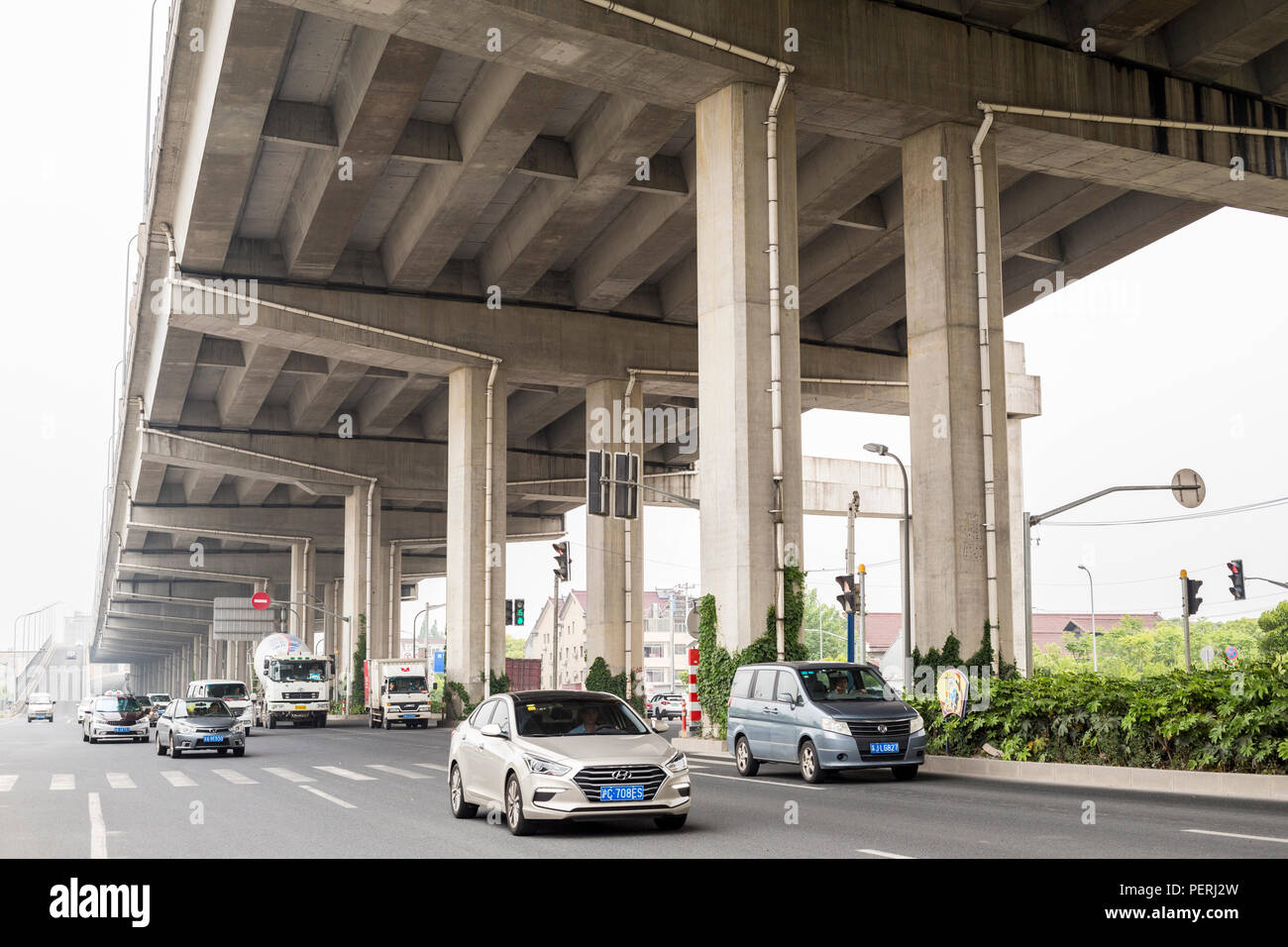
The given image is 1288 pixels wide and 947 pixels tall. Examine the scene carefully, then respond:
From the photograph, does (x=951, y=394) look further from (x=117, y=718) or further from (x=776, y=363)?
(x=117, y=718)

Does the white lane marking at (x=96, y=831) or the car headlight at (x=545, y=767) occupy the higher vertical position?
the car headlight at (x=545, y=767)

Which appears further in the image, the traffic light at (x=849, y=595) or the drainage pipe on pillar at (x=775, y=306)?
the traffic light at (x=849, y=595)

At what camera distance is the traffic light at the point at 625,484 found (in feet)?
101

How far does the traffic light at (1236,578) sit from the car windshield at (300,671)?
34190 millimetres

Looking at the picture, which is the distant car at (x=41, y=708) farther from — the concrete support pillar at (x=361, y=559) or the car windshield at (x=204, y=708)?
the car windshield at (x=204, y=708)

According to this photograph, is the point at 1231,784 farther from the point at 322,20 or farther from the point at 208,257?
the point at 208,257

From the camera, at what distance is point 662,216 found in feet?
122

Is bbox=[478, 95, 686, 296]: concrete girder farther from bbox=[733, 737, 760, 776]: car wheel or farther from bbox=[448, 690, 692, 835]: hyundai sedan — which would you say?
bbox=[448, 690, 692, 835]: hyundai sedan

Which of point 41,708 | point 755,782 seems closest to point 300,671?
point 755,782

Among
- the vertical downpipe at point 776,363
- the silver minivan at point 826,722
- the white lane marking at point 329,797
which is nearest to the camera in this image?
the white lane marking at point 329,797

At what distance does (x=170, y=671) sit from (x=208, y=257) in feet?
527

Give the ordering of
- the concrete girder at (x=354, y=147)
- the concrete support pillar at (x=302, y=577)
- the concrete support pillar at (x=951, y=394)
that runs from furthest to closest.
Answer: the concrete support pillar at (x=302, y=577) < the concrete girder at (x=354, y=147) < the concrete support pillar at (x=951, y=394)

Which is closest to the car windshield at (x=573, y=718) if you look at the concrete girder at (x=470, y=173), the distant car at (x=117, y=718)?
the concrete girder at (x=470, y=173)
